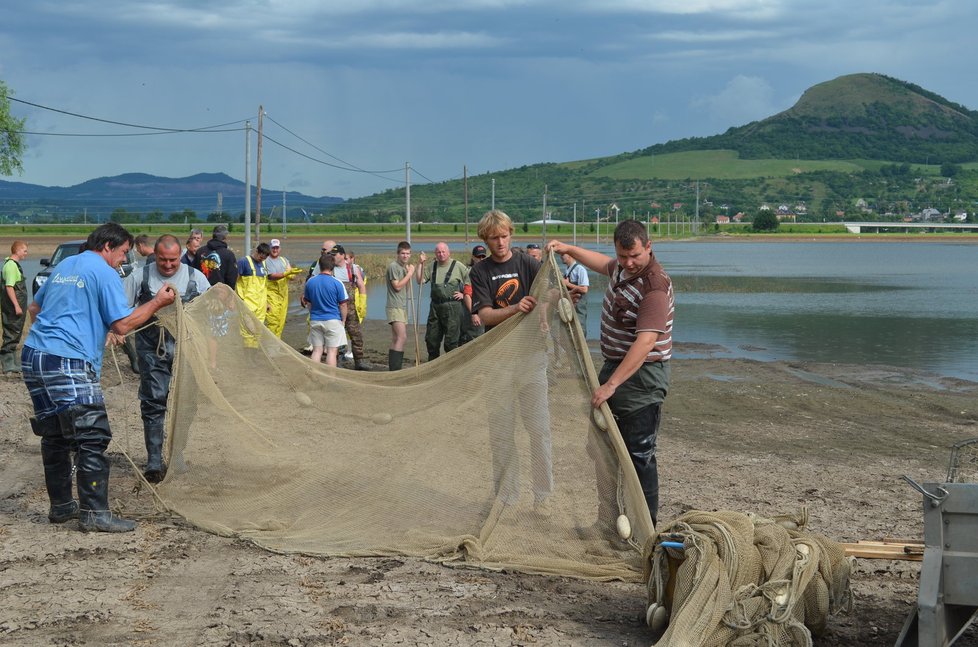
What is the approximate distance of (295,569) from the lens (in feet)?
20.5

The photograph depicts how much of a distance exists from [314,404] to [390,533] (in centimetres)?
132

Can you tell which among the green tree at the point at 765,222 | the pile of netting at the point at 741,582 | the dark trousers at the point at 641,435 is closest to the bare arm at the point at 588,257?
the dark trousers at the point at 641,435

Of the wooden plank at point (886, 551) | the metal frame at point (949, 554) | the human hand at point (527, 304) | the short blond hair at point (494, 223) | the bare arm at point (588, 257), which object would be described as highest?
the short blond hair at point (494, 223)

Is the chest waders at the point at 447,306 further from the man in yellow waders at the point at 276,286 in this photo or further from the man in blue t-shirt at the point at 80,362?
the man in blue t-shirt at the point at 80,362

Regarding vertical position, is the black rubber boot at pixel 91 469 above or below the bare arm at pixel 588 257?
below

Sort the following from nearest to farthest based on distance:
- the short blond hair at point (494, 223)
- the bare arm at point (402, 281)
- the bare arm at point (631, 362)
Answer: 1. the bare arm at point (631, 362)
2. the short blond hair at point (494, 223)
3. the bare arm at point (402, 281)

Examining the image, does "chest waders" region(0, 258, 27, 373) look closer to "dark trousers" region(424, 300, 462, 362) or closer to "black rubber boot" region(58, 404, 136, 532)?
"dark trousers" region(424, 300, 462, 362)

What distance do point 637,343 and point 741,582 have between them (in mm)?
1516

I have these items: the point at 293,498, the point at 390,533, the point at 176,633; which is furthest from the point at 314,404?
the point at 176,633

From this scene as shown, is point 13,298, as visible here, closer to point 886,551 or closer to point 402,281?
point 402,281

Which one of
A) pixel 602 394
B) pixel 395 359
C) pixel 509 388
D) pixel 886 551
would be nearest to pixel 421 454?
pixel 509 388

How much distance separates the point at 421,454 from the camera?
6719mm

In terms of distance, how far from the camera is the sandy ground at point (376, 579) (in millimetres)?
5199

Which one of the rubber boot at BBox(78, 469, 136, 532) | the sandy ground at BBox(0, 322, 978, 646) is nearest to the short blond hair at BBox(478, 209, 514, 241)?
the sandy ground at BBox(0, 322, 978, 646)
